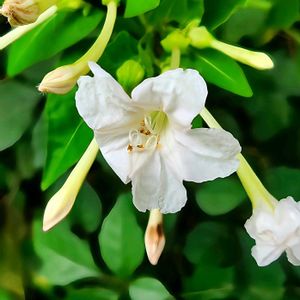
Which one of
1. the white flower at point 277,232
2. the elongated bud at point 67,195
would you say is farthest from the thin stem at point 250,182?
the elongated bud at point 67,195

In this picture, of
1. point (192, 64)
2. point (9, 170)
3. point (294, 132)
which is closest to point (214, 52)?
point (192, 64)

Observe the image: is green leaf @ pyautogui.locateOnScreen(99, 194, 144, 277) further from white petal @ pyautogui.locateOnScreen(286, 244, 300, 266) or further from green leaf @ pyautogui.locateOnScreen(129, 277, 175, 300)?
white petal @ pyautogui.locateOnScreen(286, 244, 300, 266)

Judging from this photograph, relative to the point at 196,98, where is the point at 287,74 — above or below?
below

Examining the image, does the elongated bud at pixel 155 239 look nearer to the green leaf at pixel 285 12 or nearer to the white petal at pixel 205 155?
the white petal at pixel 205 155

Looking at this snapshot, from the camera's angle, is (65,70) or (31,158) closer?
(65,70)

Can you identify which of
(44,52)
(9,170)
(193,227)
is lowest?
(193,227)

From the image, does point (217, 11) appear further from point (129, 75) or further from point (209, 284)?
point (209, 284)

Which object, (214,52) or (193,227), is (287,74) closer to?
(214,52)
